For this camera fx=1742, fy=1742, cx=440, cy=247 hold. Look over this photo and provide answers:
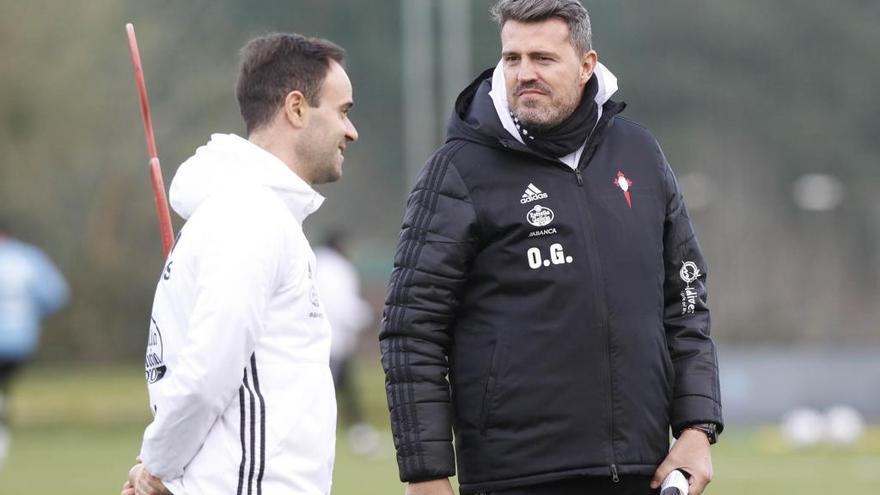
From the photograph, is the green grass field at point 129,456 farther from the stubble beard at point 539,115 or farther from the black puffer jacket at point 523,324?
the stubble beard at point 539,115

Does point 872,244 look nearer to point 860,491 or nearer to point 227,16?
point 227,16

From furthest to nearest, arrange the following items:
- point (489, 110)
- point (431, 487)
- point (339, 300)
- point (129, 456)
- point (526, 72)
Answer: point (339, 300) → point (129, 456) → point (489, 110) → point (526, 72) → point (431, 487)

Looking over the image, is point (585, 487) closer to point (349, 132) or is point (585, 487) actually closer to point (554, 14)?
point (349, 132)

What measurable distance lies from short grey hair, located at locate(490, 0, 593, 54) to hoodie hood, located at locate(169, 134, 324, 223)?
0.76 m

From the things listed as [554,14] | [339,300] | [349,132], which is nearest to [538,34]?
[554,14]

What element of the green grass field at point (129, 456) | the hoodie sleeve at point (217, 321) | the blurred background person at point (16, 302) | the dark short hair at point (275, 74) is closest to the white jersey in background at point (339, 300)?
the green grass field at point (129, 456)

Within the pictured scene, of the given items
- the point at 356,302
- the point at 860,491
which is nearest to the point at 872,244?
the point at 356,302

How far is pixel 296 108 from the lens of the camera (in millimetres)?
4648

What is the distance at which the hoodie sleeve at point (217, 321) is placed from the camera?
428 cm

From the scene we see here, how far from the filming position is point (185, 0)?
35.8 metres

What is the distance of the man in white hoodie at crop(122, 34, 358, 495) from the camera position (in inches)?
169

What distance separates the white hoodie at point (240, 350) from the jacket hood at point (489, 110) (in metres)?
0.59

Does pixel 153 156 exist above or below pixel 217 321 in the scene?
above

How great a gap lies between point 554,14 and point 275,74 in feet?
2.58
